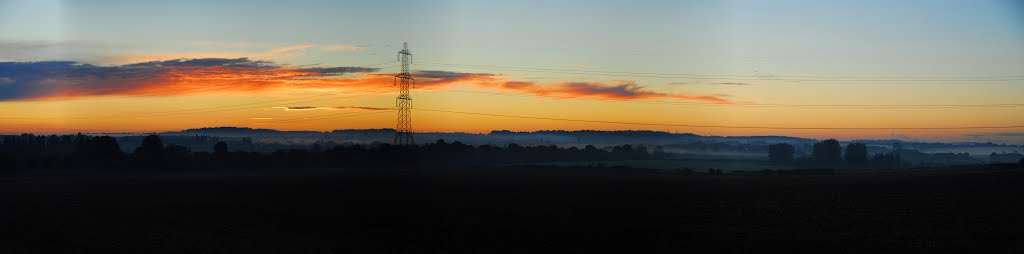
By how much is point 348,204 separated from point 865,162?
132701mm

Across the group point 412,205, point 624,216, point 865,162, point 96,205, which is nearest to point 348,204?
point 412,205

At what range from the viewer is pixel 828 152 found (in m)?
170

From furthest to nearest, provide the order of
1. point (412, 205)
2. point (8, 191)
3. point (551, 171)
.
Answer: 1. point (551, 171)
2. point (8, 191)
3. point (412, 205)

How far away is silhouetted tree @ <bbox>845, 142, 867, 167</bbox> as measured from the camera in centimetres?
16375

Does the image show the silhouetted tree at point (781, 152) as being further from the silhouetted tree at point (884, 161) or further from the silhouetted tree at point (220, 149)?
the silhouetted tree at point (220, 149)

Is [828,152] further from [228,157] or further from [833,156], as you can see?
[228,157]

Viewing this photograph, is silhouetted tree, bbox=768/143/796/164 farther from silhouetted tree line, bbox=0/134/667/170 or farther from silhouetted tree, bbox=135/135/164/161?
silhouetted tree, bbox=135/135/164/161

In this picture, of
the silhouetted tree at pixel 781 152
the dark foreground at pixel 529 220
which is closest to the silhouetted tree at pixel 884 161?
the silhouetted tree at pixel 781 152

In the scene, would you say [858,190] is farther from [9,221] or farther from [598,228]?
[9,221]

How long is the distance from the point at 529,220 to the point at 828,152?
141444 mm

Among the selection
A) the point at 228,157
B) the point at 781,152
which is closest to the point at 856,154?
the point at 781,152

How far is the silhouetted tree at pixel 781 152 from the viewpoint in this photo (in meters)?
160

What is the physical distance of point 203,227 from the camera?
39.2m

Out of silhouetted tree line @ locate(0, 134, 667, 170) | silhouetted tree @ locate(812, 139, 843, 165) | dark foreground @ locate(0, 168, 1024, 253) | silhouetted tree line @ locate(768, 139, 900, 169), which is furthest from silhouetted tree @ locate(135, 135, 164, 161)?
silhouetted tree @ locate(812, 139, 843, 165)
